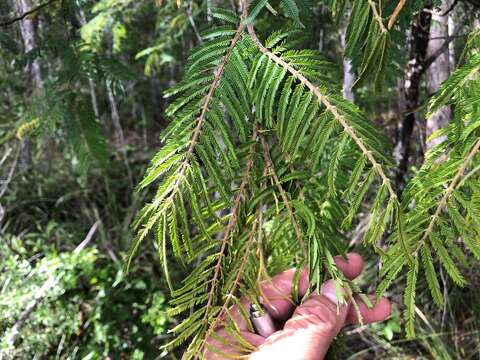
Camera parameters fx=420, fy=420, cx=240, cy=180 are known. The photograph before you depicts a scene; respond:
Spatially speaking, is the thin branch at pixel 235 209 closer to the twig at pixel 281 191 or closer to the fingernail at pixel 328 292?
the twig at pixel 281 191

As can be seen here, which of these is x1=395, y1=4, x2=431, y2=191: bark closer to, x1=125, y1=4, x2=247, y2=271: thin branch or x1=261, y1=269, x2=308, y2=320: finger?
x1=261, y1=269, x2=308, y2=320: finger

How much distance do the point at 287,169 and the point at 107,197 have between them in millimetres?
3072

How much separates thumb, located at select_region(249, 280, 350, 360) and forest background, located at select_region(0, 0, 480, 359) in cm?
17

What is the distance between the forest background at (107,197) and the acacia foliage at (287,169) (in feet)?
0.34

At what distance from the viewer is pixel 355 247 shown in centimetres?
232

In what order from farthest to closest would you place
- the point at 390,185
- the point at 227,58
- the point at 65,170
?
the point at 65,170, the point at 227,58, the point at 390,185

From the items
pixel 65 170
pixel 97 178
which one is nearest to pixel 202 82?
pixel 97 178

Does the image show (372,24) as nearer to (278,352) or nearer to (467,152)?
(467,152)

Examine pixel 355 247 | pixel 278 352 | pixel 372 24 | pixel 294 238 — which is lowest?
pixel 355 247

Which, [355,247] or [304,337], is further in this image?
[355,247]

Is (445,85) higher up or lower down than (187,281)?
higher up

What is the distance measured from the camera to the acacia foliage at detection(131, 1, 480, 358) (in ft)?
1.85

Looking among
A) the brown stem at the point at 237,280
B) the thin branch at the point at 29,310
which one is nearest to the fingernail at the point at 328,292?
the brown stem at the point at 237,280

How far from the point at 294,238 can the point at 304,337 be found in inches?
8.2
